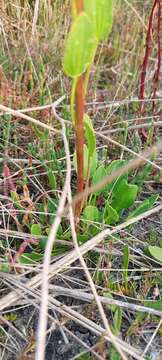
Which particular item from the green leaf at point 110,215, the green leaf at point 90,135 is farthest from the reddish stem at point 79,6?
the green leaf at point 110,215

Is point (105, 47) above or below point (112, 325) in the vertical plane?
above

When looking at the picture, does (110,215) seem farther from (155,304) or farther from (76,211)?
(155,304)

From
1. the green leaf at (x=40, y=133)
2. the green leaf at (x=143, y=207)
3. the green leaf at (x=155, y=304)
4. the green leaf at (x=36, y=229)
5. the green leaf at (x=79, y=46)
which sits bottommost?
the green leaf at (x=155, y=304)

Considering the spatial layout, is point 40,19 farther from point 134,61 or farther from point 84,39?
point 84,39

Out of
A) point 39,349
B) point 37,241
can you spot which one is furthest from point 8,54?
point 39,349

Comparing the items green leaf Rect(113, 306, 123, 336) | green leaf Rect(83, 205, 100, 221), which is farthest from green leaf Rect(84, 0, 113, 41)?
green leaf Rect(113, 306, 123, 336)

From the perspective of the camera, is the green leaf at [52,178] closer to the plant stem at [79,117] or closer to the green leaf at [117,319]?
the plant stem at [79,117]
